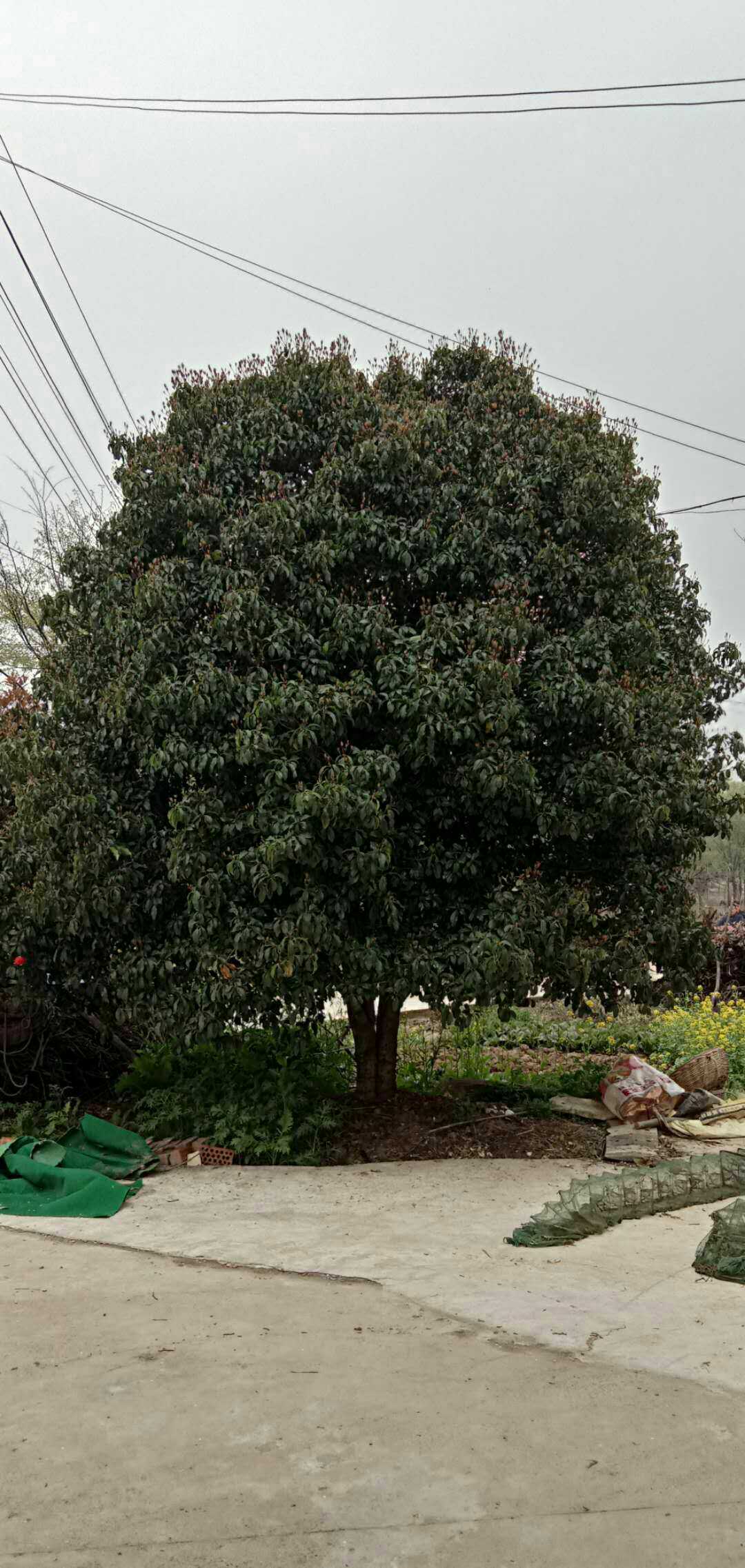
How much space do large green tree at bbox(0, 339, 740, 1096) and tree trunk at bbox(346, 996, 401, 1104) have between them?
288 mm

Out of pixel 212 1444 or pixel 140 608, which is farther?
pixel 140 608

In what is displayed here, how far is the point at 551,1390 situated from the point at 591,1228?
6.69 feet

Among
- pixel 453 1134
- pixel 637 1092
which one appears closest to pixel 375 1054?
pixel 453 1134

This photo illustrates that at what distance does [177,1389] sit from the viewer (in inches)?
134

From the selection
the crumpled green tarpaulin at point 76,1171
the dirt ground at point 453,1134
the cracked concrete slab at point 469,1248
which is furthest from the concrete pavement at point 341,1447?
the dirt ground at point 453,1134

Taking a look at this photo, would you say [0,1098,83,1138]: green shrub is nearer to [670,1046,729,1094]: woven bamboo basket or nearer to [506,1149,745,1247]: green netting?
[506,1149,745,1247]: green netting

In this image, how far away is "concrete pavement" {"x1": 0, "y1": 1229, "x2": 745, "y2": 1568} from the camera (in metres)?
2.52

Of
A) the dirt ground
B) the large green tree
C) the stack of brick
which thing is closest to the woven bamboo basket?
the dirt ground

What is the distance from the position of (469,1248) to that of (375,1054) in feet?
9.31

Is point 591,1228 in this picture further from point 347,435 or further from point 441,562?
point 347,435

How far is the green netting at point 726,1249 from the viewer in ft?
14.7

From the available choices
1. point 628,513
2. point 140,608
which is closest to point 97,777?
point 140,608

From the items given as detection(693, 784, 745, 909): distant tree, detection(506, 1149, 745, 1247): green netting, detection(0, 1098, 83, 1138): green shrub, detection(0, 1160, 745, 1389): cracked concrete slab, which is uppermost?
detection(693, 784, 745, 909): distant tree

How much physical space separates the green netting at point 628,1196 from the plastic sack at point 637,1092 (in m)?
1.32
